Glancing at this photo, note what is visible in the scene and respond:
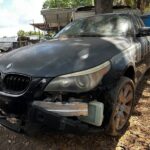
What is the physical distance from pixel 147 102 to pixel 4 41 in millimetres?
23703

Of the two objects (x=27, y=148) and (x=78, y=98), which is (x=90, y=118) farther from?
(x=27, y=148)

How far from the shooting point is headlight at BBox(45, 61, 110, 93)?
129 inches

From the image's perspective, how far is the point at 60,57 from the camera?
3.69m

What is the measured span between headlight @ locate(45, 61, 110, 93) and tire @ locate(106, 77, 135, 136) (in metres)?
0.38

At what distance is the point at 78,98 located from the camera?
131 inches

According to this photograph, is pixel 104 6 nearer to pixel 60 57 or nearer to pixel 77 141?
pixel 60 57

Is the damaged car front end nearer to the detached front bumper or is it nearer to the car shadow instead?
the detached front bumper

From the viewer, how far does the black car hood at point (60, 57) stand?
3451 mm

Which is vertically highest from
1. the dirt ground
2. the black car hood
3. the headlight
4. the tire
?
the black car hood

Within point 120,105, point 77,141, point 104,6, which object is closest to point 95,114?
point 120,105

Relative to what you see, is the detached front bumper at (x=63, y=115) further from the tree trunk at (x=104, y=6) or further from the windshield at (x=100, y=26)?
the tree trunk at (x=104, y=6)

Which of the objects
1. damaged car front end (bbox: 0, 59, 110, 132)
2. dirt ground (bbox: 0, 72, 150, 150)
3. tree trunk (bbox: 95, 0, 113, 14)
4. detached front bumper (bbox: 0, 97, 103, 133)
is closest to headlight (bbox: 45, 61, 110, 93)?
damaged car front end (bbox: 0, 59, 110, 132)

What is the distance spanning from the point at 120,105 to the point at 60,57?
103 centimetres

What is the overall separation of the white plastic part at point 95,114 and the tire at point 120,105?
0.26 meters
